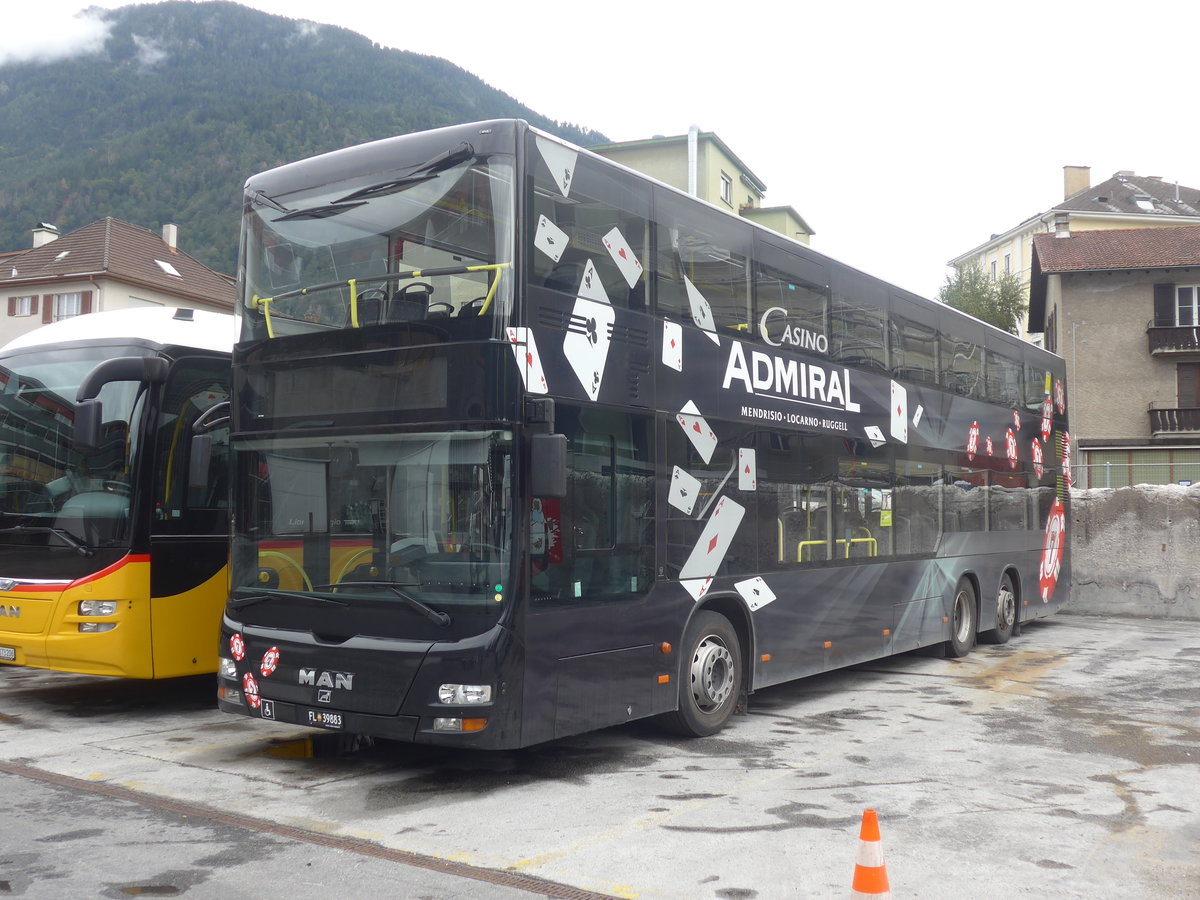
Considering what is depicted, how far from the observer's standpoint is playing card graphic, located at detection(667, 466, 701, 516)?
847 cm

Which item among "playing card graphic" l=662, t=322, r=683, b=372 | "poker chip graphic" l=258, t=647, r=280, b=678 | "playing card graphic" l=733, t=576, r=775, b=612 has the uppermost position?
"playing card graphic" l=662, t=322, r=683, b=372

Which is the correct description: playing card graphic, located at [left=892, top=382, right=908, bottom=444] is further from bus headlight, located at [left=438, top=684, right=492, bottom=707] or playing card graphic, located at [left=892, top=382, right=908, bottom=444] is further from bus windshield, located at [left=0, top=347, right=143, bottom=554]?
bus windshield, located at [left=0, top=347, right=143, bottom=554]

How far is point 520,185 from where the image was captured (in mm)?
7219

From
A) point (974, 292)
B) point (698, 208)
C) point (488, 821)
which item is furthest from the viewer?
point (974, 292)

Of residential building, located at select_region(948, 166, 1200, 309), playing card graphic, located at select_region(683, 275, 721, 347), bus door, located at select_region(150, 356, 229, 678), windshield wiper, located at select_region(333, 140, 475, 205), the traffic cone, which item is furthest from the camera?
residential building, located at select_region(948, 166, 1200, 309)

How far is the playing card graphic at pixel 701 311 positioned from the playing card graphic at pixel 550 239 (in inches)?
62.4

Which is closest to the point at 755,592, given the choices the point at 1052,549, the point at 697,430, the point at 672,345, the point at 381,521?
the point at 697,430

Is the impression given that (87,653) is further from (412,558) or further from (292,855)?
(292,855)

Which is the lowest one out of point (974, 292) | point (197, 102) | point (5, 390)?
point (5, 390)

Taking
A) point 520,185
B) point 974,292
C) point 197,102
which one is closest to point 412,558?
point 520,185

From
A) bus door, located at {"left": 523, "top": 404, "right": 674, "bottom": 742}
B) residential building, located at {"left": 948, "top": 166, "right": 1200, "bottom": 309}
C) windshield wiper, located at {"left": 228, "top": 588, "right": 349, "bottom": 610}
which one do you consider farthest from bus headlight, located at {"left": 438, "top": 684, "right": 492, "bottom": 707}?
residential building, located at {"left": 948, "top": 166, "right": 1200, "bottom": 309}

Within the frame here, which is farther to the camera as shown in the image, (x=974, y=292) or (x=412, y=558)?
(x=974, y=292)

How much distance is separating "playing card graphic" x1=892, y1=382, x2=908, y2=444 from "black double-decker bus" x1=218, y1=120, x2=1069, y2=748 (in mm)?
2279

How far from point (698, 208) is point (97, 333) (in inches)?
202
